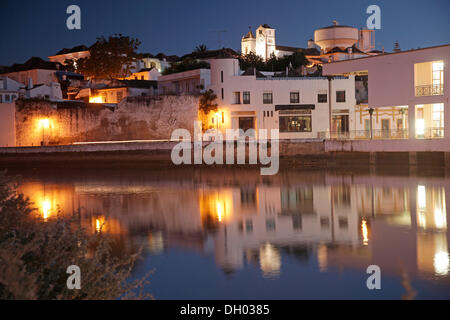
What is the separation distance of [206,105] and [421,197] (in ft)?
80.4

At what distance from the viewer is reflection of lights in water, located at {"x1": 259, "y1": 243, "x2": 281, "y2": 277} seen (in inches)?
441

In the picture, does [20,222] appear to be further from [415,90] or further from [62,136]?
[62,136]

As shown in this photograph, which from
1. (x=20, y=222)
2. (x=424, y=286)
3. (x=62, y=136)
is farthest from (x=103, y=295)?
(x=62, y=136)

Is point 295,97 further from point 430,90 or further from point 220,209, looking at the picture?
point 220,209

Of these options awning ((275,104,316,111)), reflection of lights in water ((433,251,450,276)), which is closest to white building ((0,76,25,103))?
awning ((275,104,316,111))

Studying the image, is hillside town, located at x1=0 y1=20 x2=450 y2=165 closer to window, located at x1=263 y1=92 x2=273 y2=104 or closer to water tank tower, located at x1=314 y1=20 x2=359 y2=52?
window, located at x1=263 y1=92 x2=273 y2=104

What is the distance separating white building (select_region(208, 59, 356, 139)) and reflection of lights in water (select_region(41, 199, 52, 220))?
22.5 m

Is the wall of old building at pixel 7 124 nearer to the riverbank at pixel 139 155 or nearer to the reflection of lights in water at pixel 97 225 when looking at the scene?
the riverbank at pixel 139 155

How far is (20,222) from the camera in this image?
970 centimetres

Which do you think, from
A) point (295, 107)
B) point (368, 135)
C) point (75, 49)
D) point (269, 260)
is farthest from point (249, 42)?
point (269, 260)

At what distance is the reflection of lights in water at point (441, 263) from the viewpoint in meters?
10.9

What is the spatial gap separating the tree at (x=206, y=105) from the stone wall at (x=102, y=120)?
1.67 feet

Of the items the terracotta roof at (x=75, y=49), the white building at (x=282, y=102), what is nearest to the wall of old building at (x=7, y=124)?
the white building at (x=282, y=102)

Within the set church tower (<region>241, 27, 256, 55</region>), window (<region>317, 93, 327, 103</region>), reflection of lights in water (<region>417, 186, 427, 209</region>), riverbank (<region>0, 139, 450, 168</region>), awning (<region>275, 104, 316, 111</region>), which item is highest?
church tower (<region>241, 27, 256, 55</region>)
